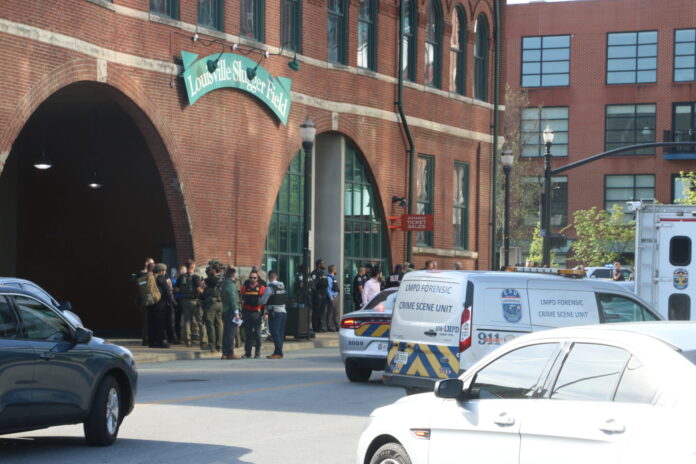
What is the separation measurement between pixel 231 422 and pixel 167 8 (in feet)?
55.6

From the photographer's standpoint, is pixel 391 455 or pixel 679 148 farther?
pixel 679 148

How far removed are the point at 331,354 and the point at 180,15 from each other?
28.3 ft

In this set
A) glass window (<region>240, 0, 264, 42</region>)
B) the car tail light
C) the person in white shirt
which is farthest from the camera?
glass window (<region>240, 0, 264, 42</region>)

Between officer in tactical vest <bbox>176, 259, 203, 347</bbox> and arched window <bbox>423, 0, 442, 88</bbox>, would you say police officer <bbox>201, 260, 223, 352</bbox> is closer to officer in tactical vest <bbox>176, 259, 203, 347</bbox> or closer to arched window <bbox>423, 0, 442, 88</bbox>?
officer in tactical vest <bbox>176, 259, 203, 347</bbox>

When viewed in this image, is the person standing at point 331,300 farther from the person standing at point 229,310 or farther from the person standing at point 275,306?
the person standing at point 229,310

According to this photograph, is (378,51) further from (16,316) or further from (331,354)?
(16,316)

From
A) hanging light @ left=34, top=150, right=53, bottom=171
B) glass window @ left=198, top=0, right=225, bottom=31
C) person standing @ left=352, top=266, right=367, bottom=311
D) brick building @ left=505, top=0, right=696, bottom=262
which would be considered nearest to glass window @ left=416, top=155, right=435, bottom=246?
person standing @ left=352, top=266, right=367, bottom=311

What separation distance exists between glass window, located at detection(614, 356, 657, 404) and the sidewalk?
18.0 m

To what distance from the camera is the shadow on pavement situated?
11.3 metres

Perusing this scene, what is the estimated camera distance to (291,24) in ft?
111

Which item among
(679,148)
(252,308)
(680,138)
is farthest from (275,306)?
(679,148)

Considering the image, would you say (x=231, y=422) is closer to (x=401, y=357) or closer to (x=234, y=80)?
(x=401, y=357)

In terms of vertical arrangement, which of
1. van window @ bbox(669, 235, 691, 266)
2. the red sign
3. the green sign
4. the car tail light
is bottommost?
the car tail light

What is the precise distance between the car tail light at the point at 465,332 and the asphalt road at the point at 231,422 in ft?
4.73
